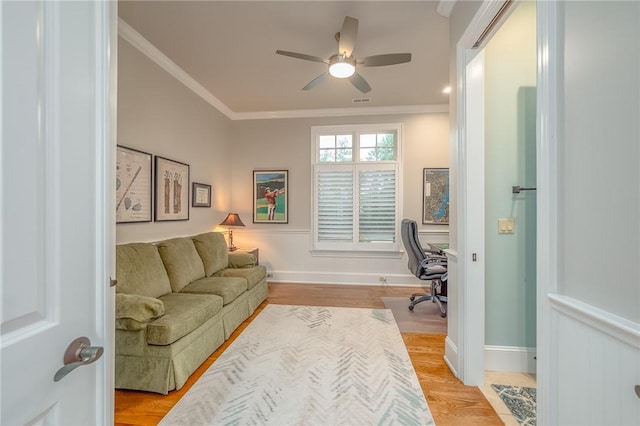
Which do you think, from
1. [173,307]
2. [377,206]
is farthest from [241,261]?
[377,206]

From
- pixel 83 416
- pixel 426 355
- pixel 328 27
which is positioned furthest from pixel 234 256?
pixel 83 416

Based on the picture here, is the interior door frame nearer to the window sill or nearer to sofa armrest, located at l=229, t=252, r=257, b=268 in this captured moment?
the window sill

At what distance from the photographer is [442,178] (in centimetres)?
446

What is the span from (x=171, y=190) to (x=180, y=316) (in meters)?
1.75

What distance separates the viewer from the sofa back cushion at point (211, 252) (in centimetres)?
334

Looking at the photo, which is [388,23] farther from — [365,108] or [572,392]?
[572,392]

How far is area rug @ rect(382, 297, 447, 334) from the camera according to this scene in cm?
294

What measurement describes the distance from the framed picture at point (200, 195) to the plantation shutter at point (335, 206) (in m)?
1.76

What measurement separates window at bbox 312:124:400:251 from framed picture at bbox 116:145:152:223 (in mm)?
2540

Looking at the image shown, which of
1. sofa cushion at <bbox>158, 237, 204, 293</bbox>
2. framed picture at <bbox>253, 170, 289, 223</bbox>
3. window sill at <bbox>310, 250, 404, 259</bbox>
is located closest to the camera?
sofa cushion at <bbox>158, 237, 204, 293</bbox>

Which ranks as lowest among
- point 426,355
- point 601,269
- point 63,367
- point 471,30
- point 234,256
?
point 426,355

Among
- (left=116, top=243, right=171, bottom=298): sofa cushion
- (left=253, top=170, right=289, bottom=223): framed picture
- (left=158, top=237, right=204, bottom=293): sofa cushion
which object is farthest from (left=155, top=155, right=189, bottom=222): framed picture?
(left=253, top=170, right=289, bottom=223): framed picture

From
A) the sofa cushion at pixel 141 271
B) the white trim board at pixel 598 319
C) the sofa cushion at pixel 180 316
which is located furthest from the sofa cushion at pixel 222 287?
the white trim board at pixel 598 319

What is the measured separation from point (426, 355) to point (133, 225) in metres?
3.01
